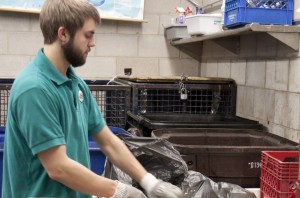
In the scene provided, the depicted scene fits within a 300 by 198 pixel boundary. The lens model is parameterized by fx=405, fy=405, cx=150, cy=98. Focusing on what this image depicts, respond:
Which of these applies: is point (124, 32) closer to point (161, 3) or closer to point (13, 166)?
point (161, 3)

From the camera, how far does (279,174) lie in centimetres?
158

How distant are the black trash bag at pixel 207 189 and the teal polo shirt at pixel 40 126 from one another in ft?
1.72

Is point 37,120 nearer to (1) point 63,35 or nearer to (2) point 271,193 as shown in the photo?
(1) point 63,35

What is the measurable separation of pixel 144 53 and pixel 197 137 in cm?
161

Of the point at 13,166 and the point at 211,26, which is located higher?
the point at 211,26

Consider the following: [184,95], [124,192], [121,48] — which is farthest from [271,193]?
[121,48]

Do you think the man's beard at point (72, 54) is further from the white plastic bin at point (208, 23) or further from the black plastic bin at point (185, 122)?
the white plastic bin at point (208, 23)

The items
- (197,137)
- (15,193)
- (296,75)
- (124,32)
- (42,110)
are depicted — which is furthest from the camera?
(124,32)

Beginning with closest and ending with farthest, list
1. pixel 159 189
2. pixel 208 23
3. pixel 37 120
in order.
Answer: pixel 37 120
pixel 159 189
pixel 208 23

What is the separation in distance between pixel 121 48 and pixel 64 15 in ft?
8.30

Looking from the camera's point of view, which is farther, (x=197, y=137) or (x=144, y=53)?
(x=144, y=53)

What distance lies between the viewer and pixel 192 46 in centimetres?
381

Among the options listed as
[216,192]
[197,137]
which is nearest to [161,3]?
[197,137]

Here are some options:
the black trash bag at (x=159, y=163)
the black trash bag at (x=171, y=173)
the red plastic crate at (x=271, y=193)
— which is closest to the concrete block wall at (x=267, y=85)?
the red plastic crate at (x=271, y=193)
